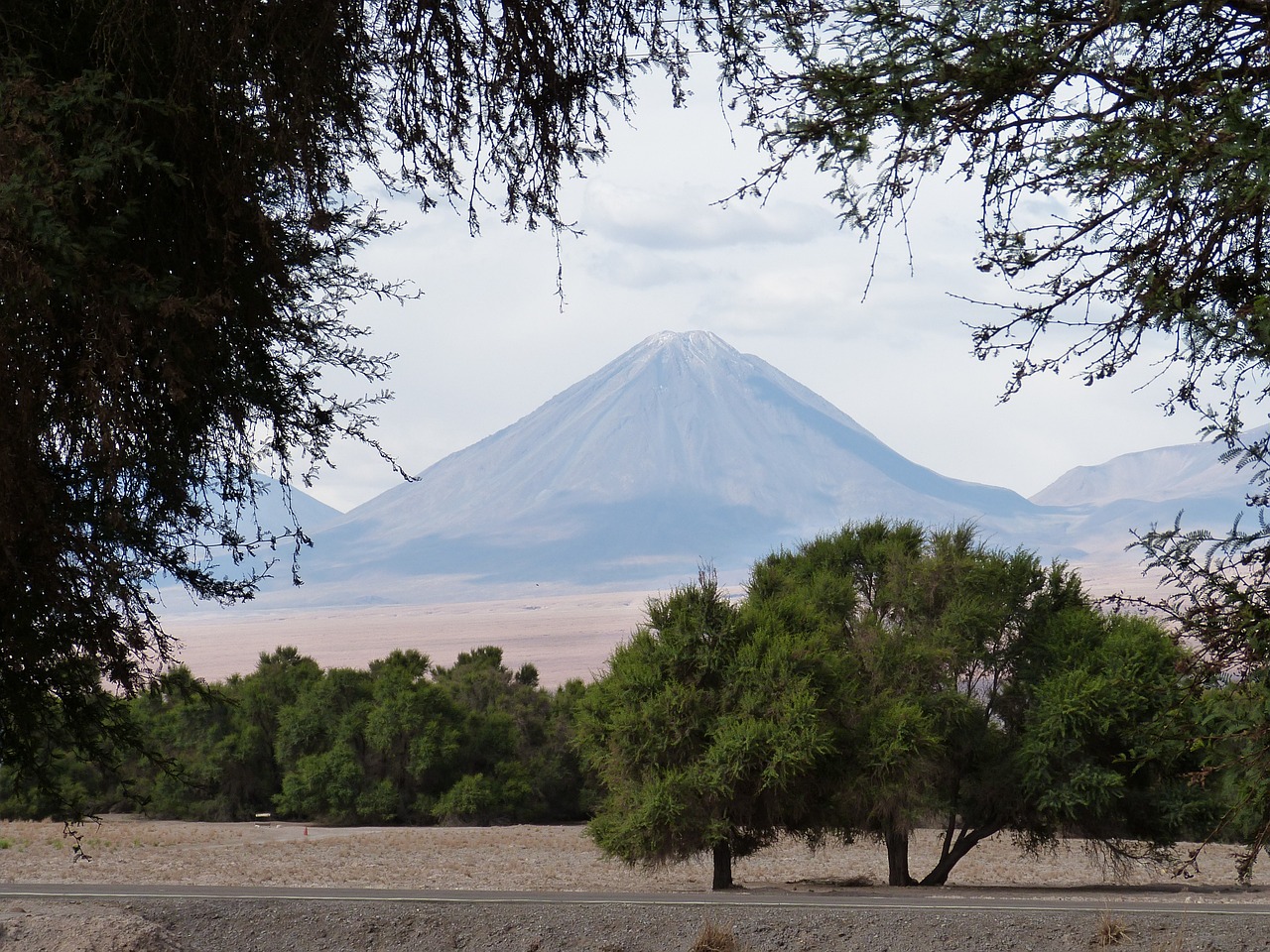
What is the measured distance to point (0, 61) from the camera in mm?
5047

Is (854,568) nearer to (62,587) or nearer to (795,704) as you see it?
(795,704)

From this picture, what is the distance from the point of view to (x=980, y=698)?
22.4 meters

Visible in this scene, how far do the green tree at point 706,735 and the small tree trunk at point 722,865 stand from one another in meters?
0.03

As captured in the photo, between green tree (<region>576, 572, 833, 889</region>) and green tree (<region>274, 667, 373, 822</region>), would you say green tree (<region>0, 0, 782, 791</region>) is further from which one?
green tree (<region>274, 667, 373, 822</region>)

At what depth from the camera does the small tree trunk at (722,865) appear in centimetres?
1923

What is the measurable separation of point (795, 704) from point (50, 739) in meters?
12.7

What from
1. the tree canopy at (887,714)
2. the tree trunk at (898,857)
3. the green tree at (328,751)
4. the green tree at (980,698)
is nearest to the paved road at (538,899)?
the tree canopy at (887,714)

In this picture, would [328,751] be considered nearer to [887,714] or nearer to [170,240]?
[887,714]

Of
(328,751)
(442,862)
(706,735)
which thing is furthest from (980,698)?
(328,751)

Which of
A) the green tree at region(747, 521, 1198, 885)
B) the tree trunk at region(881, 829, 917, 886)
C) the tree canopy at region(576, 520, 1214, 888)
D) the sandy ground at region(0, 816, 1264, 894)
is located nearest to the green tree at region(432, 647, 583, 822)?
the sandy ground at region(0, 816, 1264, 894)

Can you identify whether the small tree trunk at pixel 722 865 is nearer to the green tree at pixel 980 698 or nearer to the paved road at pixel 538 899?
the green tree at pixel 980 698

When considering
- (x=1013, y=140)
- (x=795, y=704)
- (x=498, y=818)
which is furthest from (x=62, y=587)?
(x=498, y=818)

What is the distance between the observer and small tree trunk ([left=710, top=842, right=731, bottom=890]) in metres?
19.2

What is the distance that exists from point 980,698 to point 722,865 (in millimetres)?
6380
